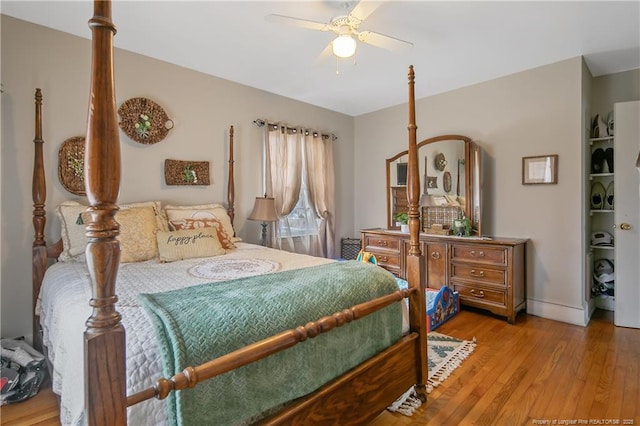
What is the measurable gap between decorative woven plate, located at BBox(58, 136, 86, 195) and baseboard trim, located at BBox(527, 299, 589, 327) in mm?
4272

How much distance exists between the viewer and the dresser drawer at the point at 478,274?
3.13m

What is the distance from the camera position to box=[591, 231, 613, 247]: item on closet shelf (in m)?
3.30

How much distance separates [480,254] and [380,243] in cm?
121

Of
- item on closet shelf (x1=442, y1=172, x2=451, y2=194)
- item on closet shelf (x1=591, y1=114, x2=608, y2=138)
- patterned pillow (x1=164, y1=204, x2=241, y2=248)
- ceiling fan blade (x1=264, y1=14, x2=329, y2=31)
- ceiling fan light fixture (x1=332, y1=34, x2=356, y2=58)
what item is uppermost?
ceiling fan blade (x1=264, y1=14, x2=329, y2=31)

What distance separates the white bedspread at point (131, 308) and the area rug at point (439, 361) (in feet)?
1.68

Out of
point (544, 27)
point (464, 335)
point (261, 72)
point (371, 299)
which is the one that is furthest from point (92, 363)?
point (544, 27)

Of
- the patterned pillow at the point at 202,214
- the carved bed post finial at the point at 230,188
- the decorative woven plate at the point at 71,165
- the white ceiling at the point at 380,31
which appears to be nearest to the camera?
the white ceiling at the point at 380,31

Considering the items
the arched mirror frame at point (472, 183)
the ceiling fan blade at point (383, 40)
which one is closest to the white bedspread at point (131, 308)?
the ceiling fan blade at point (383, 40)

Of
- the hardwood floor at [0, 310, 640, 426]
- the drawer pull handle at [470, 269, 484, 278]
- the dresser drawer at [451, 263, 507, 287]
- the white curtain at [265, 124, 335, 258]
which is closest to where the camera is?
the hardwood floor at [0, 310, 640, 426]

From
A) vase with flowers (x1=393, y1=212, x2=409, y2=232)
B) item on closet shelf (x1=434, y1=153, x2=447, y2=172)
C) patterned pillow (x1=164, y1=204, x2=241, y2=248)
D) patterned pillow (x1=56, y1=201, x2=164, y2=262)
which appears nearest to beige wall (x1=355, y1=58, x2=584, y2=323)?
item on closet shelf (x1=434, y1=153, x2=447, y2=172)

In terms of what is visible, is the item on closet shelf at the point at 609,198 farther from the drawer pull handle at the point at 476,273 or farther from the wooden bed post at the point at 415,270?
the wooden bed post at the point at 415,270

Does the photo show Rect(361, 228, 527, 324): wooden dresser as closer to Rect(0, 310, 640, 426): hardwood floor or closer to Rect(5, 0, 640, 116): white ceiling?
Rect(0, 310, 640, 426): hardwood floor

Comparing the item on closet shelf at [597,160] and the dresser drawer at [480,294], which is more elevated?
the item on closet shelf at [597,160]

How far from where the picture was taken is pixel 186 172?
10.6 ft
